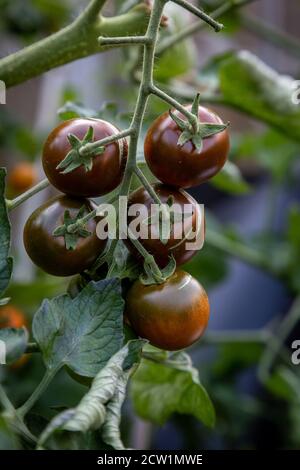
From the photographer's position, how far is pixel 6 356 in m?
0.44

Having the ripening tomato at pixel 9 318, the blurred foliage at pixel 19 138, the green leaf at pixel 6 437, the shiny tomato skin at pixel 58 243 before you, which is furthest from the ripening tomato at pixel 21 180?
the green leaf at pixel 6 437

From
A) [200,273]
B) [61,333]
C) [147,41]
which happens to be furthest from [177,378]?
[200,273]

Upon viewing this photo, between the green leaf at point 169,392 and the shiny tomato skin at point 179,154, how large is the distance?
0.17 metres

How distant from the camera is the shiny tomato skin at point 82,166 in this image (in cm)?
48

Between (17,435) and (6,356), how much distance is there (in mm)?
48

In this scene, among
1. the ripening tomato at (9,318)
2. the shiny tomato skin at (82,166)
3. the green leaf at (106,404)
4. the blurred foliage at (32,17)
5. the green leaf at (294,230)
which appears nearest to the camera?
the green leaf at (106,404)

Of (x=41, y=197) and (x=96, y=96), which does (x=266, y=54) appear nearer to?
(x=96, y=96)

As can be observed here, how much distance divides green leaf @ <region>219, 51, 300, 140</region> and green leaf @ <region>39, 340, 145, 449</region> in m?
0.52

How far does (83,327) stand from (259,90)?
0.51 meters

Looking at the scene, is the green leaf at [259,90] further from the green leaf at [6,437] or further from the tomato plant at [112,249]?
the green leaf at [6,437]

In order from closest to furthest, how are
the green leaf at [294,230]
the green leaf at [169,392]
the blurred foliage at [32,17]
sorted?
1. the green leaf at [169,392]
2. the green leaf at [294,230]
3. the blurred foliage at [32,17]

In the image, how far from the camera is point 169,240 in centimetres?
49

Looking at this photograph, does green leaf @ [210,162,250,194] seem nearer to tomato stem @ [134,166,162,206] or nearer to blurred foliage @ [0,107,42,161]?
tomato stem @ [134,166,162,206]

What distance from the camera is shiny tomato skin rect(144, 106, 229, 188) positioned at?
0.49 metres
